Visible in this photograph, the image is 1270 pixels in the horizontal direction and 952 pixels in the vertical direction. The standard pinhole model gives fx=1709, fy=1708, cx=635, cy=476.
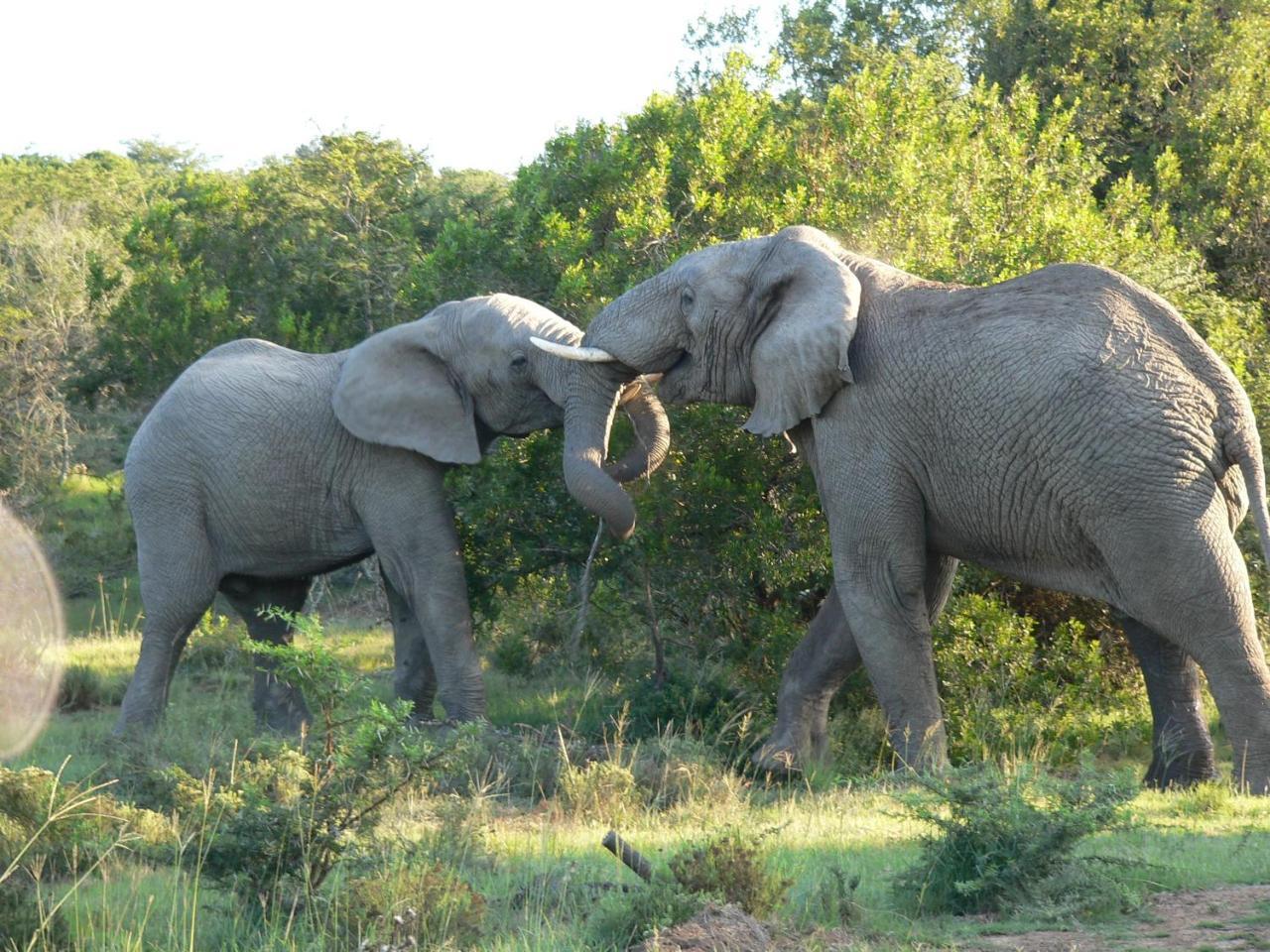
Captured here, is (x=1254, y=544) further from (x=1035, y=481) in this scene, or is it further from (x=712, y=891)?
(x=712, y=891)

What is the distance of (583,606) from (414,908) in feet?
20.2

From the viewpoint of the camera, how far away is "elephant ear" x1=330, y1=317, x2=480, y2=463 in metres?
10.9

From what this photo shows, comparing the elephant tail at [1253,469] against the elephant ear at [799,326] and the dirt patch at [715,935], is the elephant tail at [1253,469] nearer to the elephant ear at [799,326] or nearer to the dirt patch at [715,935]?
the elephant ear at [799,326]

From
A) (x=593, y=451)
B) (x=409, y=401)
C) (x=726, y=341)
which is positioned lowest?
(x=593, y=451)

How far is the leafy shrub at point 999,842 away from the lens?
646cm

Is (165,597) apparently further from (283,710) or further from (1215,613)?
(1215,613)

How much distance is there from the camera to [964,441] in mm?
9086

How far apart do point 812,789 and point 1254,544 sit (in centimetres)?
420

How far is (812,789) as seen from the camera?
31.7ft

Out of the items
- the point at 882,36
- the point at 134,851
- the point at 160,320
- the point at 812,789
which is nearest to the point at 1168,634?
the point at 812,789

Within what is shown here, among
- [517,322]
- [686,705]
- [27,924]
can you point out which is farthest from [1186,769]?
[27,924]

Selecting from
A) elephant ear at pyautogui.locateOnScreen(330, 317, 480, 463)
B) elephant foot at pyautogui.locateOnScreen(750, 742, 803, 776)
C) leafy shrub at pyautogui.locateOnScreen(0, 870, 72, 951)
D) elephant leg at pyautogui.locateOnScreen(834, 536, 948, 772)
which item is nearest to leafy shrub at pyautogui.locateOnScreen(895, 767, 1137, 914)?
elephant leg at pyautogui.locateOnScreen(834, 536, 948, 772)

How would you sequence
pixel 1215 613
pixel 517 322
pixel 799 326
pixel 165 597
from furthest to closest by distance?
1. pixel 165 597
2. pixel 517 322
3. pixel 799 326
4. pixel 1215 613

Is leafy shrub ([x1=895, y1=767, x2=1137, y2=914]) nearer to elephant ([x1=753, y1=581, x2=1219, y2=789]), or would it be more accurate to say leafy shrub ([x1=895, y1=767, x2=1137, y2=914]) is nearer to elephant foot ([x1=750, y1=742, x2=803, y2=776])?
elephant ([x1=753, y1=581, x2=1219, y2=789])
